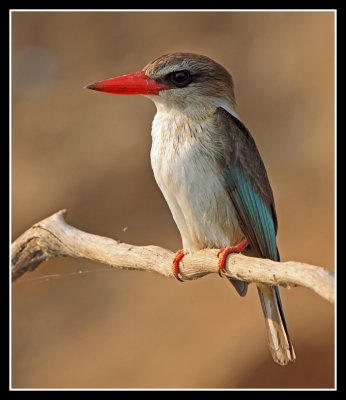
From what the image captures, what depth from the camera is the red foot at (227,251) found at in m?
3.14

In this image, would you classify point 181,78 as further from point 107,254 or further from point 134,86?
point 107,254

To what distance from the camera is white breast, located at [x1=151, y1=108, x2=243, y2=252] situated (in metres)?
3.29

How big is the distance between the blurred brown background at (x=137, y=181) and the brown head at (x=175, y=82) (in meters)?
3.63

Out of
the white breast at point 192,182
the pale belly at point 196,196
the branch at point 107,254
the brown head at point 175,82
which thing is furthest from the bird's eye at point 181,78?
the branch at point 107,254

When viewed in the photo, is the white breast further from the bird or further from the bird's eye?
the bird's eye

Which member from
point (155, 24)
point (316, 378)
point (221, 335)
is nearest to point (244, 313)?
point (221, 335)

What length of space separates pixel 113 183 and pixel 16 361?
6.84ft

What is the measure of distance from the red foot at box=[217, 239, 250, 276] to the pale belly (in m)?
0.06

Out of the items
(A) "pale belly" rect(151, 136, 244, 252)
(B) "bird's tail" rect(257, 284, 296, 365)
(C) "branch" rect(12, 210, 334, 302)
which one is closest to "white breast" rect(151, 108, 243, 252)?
(A) "pale belly" rect(151, 136, 244, 252)

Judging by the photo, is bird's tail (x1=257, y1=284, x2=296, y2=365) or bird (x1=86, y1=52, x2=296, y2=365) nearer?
bird (x1=86, y1=52, x2=296, y2=365)

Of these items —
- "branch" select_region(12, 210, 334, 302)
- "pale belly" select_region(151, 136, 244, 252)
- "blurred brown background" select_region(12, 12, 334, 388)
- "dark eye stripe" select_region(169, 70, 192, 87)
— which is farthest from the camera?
"blurred brown background" select_region(12, 12, 334, 388)

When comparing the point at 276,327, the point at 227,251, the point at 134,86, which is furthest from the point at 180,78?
the point at 276,327

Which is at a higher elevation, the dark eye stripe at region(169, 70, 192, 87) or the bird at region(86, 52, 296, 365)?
the dark eye stripe at region(169, 70, 192, 87)

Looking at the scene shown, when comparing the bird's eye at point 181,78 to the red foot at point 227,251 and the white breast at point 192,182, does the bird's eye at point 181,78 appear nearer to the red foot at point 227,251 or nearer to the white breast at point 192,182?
the white breast at point 192,182
